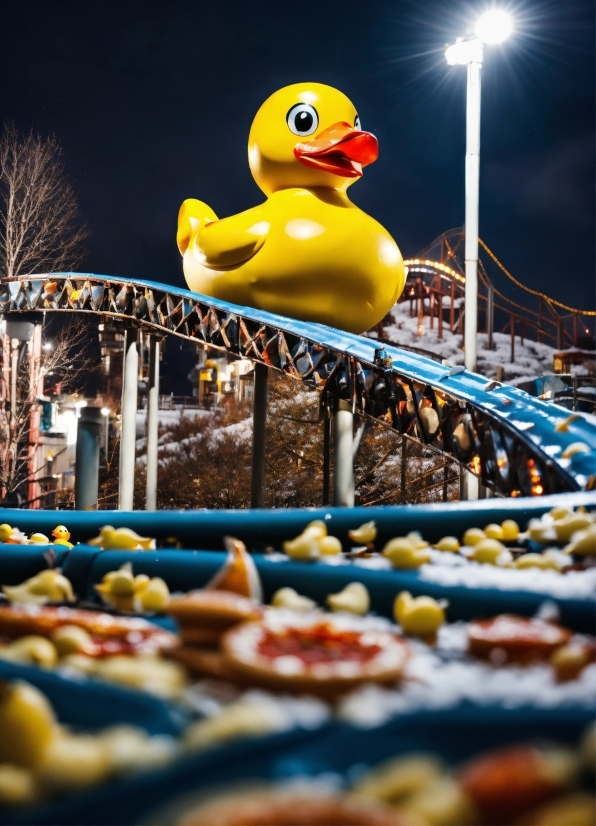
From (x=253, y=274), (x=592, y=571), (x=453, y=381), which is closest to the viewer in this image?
(x=592, y=571)

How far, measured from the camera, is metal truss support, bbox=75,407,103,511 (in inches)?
290

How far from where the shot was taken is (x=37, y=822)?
103 centimetres

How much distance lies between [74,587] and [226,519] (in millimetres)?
481

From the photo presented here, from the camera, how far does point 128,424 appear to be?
359 inches

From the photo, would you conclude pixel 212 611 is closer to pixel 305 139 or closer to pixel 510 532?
pixel 510 532

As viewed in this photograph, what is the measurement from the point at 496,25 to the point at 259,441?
18.0ft

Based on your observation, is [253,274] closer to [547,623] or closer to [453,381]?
[453,381]

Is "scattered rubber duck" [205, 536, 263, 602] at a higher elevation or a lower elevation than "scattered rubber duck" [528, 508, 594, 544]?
lower

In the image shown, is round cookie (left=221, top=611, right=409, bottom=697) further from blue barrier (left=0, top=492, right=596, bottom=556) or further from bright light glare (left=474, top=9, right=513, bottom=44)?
bright light glare (left=474, top=9, right=513, bottom=44)

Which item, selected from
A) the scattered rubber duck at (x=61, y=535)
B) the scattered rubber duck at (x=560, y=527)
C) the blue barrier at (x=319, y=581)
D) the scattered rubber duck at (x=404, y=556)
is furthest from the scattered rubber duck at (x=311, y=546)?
the scattered rubber duck at (x=61, y=535)

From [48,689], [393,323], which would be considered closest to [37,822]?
[48,689]

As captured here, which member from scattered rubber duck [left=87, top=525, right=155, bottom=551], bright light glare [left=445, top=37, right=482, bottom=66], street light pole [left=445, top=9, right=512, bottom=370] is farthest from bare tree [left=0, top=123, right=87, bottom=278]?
scattered rubber duck [left=87, top=525, right=155, bottom=551]

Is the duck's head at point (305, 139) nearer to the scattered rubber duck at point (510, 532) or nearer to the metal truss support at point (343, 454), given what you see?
the metal truss support at point (343, 454)

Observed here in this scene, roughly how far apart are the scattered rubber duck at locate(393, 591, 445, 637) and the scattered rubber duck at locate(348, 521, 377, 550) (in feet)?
1.87
